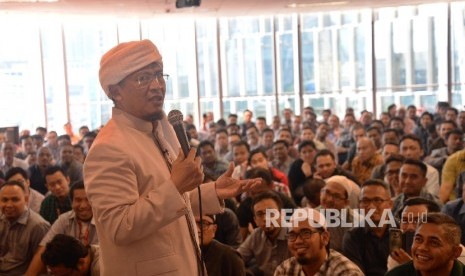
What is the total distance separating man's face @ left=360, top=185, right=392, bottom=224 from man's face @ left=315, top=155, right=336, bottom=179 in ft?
6.37

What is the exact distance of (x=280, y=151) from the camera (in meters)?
8.61

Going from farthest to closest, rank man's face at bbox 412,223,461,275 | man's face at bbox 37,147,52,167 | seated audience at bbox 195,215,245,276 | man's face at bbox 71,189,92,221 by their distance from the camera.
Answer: man's face at bbox 37,147,52,167 → man's face at bbox 71,189,92,221 → seated audience at bbox 195,215,245,276 → man's face at bbox 412,223,461,275

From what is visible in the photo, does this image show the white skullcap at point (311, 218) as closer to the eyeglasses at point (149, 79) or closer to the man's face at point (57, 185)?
the eyeglasses at point (149, 79)

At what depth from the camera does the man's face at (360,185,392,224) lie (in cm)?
455

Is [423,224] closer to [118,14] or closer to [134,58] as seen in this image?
[134,58]

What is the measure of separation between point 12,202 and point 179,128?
3551 millimetres

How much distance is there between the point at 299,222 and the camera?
140 inches

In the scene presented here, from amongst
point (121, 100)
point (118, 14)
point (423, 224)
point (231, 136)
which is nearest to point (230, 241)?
point (423, 224)

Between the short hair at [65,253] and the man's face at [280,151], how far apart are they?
5.24m

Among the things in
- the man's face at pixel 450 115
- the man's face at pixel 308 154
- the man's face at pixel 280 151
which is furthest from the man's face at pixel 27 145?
the man's face at pixel 450 115

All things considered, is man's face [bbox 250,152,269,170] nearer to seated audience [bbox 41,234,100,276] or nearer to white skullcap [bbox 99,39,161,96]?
seated audience [bbox 41,234,100,276]

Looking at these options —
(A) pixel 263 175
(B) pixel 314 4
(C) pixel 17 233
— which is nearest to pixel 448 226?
(A) pixel 263 175

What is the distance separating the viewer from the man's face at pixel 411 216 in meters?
3.91

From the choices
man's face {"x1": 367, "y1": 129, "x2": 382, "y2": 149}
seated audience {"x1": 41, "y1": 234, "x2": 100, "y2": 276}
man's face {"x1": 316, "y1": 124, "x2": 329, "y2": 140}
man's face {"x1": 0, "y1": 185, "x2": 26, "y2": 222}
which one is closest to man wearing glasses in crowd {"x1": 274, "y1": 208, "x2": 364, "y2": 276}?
seated audience {"x1": 41, "y1": 234, "x2": 100, "y2": 276}
